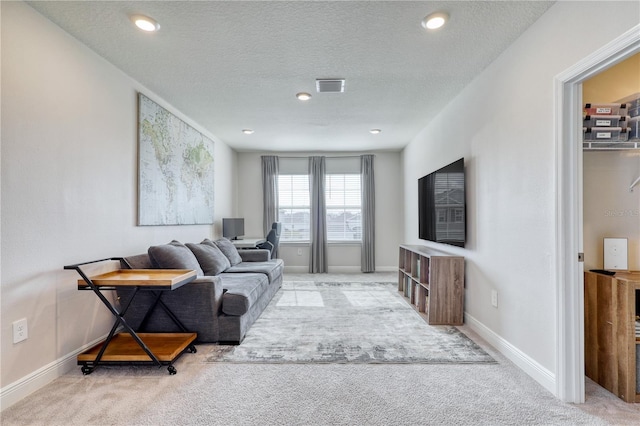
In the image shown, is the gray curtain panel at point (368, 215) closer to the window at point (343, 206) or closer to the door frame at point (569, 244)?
the window at point (343, 206)

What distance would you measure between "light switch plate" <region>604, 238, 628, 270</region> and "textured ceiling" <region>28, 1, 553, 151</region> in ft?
5.37

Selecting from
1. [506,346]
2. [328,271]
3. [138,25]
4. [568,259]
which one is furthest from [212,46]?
[328,271]

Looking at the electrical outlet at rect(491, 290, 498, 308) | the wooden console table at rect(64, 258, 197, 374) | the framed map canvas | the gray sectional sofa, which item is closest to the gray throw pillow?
the framed map canvas

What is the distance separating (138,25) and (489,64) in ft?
9.32

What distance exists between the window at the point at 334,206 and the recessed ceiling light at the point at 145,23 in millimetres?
4511

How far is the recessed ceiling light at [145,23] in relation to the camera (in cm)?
216

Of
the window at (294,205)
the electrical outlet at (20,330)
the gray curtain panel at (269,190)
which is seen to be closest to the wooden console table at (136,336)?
the electrical outlet at (20,330)

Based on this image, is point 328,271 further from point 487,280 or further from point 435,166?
point 487,280

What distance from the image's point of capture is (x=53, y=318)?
7.38ft

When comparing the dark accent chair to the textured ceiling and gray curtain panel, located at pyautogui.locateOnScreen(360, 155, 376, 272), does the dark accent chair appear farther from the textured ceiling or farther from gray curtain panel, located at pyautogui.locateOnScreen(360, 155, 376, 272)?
the textured ceiling

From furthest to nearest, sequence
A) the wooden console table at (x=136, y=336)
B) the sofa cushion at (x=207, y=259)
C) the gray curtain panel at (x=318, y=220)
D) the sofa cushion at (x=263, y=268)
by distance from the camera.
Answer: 1. the gray curtain panel at (x=318, y=220)
2. the sofa cushion at (x=263, y=268)
3. the sofa cushion at (x=207, y=259)
4. the wooden console table at (x=136, y=336)

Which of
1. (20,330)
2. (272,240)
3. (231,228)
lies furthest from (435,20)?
(231,228)

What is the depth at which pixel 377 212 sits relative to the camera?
669 centimetres

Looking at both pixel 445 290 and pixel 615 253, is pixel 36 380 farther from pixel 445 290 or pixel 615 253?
pixel 615 253
